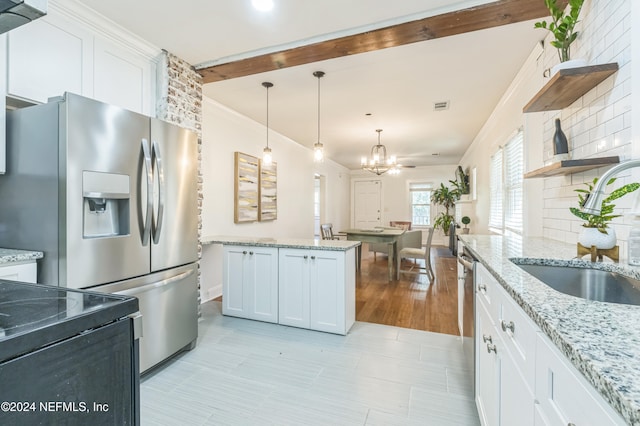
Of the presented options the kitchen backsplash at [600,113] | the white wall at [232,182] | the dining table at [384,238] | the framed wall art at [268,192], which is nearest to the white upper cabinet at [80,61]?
the white wall at [232,182]

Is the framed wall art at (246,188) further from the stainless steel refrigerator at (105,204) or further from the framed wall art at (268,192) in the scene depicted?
the stainless steel refrigerator at (105,204)

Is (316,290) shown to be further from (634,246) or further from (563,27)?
(563,27)

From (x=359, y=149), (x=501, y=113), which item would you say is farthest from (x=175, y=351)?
(x=359, y=149)

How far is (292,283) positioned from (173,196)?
1323 mm

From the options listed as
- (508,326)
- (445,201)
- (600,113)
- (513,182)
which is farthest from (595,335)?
(445,201)

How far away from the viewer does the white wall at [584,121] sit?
1470 mm

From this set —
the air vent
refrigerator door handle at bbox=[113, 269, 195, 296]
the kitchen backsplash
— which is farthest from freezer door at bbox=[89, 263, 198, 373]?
the air vent

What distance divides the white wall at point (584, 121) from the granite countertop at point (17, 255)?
9.95ft

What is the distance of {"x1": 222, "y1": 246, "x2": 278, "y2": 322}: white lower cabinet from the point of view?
2.99 metres

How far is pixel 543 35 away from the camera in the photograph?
2436 mm

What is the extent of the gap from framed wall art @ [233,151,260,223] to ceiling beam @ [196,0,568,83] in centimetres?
157

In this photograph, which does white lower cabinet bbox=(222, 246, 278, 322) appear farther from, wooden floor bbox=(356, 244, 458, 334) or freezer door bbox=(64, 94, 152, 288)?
freezer door bbox=(64, 94, 152, 288)

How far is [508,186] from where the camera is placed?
3.84 m

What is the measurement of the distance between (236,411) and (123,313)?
130 cm
